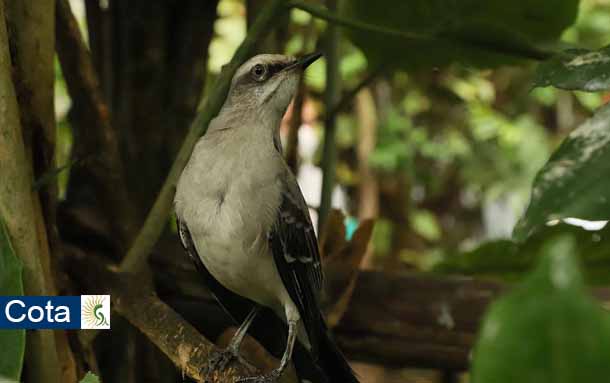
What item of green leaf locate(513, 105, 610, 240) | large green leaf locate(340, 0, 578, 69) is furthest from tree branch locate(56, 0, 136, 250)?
green leaf locate(513, 105, 610, 240)

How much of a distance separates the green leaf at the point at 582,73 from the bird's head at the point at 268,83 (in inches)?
20.7

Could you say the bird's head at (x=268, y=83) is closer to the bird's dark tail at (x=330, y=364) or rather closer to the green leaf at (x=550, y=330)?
the bird's dark tail at (x=330, y=364)

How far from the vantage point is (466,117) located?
3.68m

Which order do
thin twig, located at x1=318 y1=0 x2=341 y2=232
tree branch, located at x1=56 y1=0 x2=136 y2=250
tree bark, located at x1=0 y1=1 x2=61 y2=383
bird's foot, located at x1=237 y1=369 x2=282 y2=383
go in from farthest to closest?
thin twig, located at x1=318 y1=0 x2=341 y2=232 < tree branch, located at x1=56 y1=0 x2=136 y2=250 < bird's foot, located at x1=237 y1=369 x2=282 y2=383 < tree bark, located at x1=0 y1=1 x2=61 y2=383

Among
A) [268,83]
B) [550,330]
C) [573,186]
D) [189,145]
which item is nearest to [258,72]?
[268,83]

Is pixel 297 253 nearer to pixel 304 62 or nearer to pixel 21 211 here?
pixel 304 62

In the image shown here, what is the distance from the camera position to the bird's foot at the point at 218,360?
3.72 ft

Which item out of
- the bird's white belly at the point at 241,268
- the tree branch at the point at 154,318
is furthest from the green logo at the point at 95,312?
the bird's white belly at the point at 241,268

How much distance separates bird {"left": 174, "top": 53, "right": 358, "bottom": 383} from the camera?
1.25m

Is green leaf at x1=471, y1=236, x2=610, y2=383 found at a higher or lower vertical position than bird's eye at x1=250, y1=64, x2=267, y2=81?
lower

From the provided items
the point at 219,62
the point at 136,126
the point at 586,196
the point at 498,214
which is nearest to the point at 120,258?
the point at 136,126

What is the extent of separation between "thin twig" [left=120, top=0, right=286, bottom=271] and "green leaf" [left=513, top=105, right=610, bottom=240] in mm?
647

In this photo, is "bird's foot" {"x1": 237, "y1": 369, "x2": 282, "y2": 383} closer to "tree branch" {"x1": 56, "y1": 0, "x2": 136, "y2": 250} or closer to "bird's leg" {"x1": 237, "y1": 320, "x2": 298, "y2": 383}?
"bird's leg" {"x1": 237, "y1": 320, "x2": 298, "y2": 383}

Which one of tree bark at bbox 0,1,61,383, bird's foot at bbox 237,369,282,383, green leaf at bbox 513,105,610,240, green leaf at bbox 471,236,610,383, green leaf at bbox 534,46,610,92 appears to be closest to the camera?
green leaf at bbox 471,236,610,383
